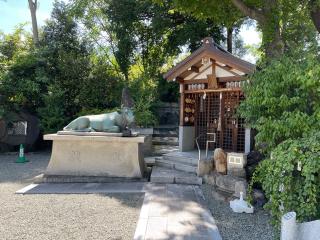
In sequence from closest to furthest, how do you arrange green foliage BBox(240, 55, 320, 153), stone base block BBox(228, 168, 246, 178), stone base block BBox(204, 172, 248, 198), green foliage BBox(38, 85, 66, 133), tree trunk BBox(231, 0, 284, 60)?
green foliage BBox(240, 55, 320, 153)
stone base block BBox(204, 172, 248, 198)
stone base block BBox(228, 168, 246, 178)
tree trunk BBox(231, 0, 284, 60)
green foliage BBox(38, 85, 66, 133)

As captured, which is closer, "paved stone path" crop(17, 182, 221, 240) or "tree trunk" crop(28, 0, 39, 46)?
"paved stone path" crop(17, 182, 221, 240)

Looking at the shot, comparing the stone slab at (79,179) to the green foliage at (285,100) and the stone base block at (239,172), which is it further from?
the green foliage at (285,100)

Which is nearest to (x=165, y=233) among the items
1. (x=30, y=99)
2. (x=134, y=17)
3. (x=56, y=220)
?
(x=56, y=220)

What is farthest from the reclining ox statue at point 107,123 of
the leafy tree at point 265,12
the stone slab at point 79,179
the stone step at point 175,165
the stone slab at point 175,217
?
the leafy tree at point 265,12

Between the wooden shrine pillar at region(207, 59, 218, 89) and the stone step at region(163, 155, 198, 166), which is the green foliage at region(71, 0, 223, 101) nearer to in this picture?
the wooden shrine pillar at region(207, 59, 218, 89)

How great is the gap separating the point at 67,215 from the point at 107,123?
349cm

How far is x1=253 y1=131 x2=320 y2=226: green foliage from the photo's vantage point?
3.88 m

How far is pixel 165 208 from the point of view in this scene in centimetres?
610

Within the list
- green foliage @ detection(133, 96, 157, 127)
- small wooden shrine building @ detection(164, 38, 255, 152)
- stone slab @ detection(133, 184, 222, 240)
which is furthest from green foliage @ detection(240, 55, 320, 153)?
green foliage @ detection(133, 96, 157, 127)

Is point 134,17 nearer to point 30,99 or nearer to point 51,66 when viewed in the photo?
point 51,66

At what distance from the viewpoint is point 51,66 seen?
1501cm

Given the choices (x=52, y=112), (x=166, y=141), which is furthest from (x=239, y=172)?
(x=52, y=112)

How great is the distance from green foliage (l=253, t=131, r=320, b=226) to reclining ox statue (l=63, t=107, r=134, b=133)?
16.5ft

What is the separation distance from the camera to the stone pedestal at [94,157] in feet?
28.2
